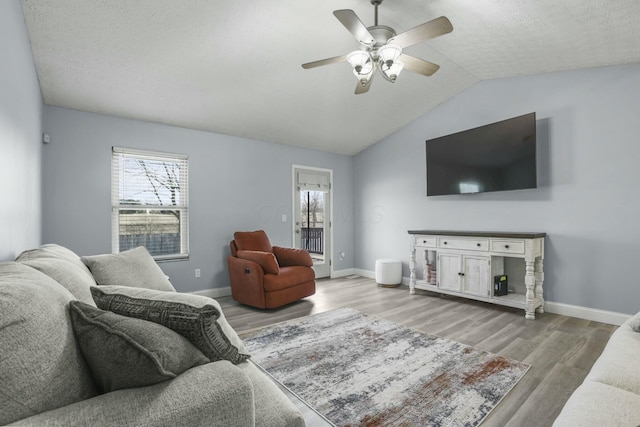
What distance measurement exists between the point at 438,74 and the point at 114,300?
4.05 m

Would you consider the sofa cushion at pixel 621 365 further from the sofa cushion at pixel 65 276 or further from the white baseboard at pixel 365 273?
the white baseboard at pixel 365 273

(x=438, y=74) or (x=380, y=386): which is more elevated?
(x=438, y=74)

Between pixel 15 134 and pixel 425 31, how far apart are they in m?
2.60

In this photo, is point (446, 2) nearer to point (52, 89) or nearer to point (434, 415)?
point (434, 415)

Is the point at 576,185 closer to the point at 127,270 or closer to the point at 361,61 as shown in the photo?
the point at 361,61

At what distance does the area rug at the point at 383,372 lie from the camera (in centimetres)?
180

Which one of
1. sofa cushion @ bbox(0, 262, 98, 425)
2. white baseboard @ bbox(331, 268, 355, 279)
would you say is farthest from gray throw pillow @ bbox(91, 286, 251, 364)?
white baseboard @ bbox(331, 268, 355, 279)

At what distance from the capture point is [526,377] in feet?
7.04

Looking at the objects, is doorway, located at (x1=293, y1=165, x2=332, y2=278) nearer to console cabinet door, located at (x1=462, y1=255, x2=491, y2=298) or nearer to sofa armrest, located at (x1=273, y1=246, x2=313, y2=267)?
sofa armrest, located at (x1=273, y1=246, x2=313, y2=267)

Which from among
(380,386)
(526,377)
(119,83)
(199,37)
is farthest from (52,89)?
(526,377)

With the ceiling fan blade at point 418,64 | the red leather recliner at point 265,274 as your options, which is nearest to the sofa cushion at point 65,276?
the red leather recliner at point 265,274

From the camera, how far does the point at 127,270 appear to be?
7.11ft

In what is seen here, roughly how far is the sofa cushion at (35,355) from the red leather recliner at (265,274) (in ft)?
9.32

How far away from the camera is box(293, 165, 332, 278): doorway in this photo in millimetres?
5324
